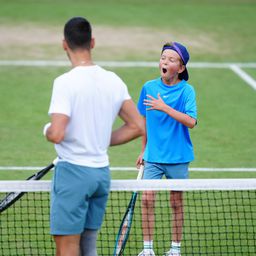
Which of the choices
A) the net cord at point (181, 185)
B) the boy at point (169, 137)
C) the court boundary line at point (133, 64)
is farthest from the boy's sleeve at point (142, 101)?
the court boundary line at point (133, 64)

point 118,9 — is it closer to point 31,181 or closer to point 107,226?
point 107,226

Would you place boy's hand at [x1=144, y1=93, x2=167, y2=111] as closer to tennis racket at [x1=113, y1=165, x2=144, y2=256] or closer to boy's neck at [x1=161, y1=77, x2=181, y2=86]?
boy's neck at [x1=161, y1=77, x2=181, y2=86]

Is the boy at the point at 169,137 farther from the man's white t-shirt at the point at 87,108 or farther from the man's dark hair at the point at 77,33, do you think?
the man's dark hair at the point at 77,33

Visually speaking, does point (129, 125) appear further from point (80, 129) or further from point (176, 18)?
point (176, 18)

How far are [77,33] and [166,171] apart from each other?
8.18 ft

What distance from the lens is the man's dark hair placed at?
19.2 ft

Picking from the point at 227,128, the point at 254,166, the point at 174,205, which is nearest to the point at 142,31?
the point at 227,128

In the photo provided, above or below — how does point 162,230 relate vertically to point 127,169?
below

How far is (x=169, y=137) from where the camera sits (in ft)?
25.7

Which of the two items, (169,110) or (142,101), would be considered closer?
(169,110)

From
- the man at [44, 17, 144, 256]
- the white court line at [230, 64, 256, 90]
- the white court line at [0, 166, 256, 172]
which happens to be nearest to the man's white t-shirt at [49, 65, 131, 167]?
the man at [44, 17, 144, 256]

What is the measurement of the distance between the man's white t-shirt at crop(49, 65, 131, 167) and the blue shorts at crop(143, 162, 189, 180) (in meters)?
1.91

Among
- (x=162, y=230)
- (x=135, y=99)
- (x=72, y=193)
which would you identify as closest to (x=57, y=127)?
(x=72, y=193)

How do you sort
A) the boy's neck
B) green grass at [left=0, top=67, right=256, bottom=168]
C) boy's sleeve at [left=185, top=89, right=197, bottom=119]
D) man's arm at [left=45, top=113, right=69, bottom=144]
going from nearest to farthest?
1. man's arm at [left=45, top=113, right=69, bottom=144]
2. boy's sleeve at [left=185, top=89, right=197, bottom=119]
3. the boy's neck
4. green grass at [left=0, top=67, right=256, bottom=168]
